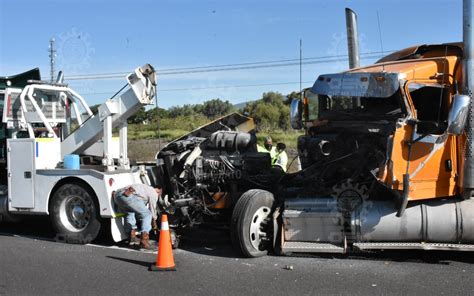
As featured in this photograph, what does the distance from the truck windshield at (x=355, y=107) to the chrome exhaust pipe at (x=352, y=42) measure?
6.06 feet

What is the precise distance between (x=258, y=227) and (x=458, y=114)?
10.1 ft

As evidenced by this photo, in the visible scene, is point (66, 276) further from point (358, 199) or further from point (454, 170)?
point (454, 170)

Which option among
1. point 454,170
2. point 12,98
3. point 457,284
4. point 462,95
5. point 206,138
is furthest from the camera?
point 12,98

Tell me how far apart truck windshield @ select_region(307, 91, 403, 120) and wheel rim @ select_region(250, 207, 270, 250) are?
1.69 meters

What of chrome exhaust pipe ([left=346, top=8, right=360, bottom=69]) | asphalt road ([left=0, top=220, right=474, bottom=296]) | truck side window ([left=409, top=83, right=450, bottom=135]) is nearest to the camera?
asphalt road ([left=0, top=220, right=474, bottom=296])

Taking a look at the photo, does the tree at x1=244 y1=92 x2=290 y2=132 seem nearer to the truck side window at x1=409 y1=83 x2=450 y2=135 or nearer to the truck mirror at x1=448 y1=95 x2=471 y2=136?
the truck side window at x1=409 y1=83 x2=450 y2=135

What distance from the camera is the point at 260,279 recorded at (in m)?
6.43

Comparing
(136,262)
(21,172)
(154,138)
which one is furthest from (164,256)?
(154,138)

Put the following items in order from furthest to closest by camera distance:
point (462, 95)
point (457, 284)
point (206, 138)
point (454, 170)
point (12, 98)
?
point (12, 98) < point (206, 138) < point (454, 170) < point (462, 95) < point (457, 284)

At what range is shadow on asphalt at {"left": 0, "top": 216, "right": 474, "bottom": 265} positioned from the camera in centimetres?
736

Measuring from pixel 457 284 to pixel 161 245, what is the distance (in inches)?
143

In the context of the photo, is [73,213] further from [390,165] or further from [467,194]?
[467,194]

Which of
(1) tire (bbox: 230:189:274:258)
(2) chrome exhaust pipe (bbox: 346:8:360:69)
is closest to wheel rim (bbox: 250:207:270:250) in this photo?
(1) tire (bbox: 230:189:274:258)

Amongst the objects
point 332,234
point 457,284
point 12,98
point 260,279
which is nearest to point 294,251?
point 332,234
